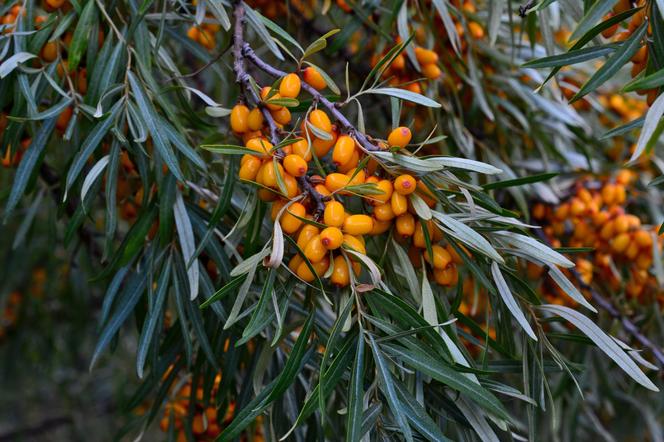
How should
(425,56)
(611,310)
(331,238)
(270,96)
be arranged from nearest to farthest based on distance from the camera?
1. (331,238)
2. (270,96)
3. (425,56)
4. (611,310)

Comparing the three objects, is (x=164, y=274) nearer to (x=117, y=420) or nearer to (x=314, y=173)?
(x=314, y=173)

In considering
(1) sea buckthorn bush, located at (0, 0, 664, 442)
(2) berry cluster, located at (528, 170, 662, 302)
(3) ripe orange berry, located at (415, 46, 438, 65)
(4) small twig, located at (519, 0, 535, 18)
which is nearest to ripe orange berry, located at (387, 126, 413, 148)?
(1) sea buckthorn bush, located at (0, 0, 664, 442)

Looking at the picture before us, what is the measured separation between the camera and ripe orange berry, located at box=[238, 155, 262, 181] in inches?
33.5

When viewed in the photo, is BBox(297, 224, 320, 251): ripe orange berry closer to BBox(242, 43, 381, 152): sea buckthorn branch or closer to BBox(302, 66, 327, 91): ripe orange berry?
BBox(242, 43, 381, 152): sea buckthorn branch

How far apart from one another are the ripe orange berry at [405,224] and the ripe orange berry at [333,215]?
0.32 ft

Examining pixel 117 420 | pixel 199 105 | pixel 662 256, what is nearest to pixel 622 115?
pixel 662 256

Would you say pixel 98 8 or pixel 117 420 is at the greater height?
pixel 98 8

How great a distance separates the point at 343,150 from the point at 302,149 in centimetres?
5

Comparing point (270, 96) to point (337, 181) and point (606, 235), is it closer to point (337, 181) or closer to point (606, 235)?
point (337, 181)

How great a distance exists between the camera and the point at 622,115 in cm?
205

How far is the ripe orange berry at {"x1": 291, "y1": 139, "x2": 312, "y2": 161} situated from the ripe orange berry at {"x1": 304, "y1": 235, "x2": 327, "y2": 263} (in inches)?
4.0

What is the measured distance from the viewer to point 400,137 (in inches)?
33.0

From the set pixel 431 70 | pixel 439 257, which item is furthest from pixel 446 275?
pixel 431 70

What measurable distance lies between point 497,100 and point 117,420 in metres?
2.21
